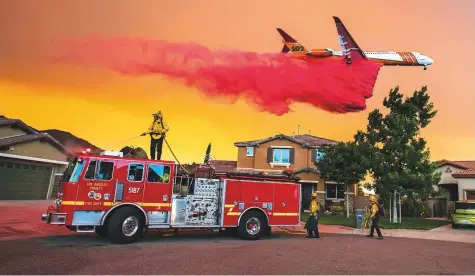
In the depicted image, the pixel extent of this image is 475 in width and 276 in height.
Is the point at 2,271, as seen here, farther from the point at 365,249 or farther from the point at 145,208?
the point at 365,249

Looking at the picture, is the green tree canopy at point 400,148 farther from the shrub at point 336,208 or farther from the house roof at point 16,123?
the house roof at point 16,123

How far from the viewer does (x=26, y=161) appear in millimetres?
26891

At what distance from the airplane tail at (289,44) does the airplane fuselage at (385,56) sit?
12.9 inches

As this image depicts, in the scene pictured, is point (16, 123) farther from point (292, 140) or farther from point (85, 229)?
point (292, 140)

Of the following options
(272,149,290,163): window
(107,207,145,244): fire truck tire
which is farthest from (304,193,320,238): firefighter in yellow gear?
(272,149,290,163): window

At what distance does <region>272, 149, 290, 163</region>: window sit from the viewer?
34000 mm

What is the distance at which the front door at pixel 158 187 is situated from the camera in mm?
11672

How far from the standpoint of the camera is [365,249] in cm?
1196

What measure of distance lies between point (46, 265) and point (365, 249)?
9.87 m

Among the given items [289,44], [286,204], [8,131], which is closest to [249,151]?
[289,44]

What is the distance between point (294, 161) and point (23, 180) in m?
23.5

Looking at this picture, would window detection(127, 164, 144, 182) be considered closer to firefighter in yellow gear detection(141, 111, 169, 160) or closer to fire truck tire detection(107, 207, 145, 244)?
fire truck tire detection(107, 207, 145, 244)

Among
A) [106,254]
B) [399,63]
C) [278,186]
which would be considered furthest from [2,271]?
[399,63]

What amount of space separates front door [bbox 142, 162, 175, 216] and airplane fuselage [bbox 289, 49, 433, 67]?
12127 mm
